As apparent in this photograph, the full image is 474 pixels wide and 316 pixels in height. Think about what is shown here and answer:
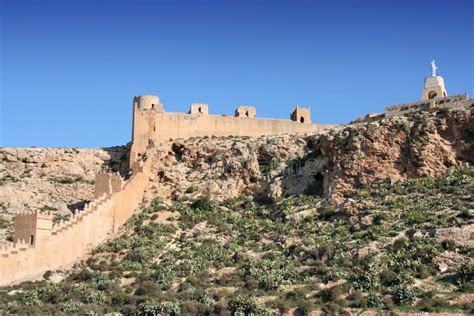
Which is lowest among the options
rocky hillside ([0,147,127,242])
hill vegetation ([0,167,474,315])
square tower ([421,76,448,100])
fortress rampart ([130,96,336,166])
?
hill vegetation ([0,167,474,315])

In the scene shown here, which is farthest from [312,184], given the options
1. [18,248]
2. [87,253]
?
[18,248]

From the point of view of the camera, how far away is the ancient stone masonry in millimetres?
42062

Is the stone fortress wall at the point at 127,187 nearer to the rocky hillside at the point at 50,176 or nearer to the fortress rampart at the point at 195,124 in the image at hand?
the fortress rampart at the point at 195,124

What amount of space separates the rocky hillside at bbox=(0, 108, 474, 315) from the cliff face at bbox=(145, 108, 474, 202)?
7 cm

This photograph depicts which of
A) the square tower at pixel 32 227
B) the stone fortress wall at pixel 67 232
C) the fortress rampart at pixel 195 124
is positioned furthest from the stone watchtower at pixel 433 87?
the square tower at pixel 32 227

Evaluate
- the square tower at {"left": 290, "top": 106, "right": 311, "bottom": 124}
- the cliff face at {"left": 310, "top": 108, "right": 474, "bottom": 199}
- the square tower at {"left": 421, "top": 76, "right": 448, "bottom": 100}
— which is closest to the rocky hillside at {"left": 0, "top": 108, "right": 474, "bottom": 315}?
the cliff face at {"left": 310, "top": 108, "right": 474, "bottom": 199}

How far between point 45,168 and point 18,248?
54.8 feet

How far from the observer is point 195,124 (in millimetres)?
48812

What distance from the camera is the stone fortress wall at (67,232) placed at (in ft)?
108

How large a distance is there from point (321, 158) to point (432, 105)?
7.90 metres

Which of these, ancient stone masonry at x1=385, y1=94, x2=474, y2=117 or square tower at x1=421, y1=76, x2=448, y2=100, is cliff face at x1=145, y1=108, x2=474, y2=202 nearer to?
ancient stone masonry at x1=385, y1=94, x2=474, y2=117

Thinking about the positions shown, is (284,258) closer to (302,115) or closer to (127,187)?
(127,187)

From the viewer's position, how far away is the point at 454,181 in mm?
37562

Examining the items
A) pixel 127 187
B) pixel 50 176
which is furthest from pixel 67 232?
pixel 50 176
